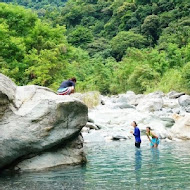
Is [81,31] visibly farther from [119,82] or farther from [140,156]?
[140,156]

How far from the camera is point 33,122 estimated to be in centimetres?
1086

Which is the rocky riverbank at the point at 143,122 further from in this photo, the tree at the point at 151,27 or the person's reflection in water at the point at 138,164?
the tree at the point at 151,27

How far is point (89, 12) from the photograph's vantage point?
120500mm

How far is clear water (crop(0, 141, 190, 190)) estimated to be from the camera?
30.1 feet

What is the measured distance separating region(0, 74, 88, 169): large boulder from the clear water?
2.41 feet

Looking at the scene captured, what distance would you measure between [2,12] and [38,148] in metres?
25.7

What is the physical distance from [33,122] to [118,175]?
9.34 ft

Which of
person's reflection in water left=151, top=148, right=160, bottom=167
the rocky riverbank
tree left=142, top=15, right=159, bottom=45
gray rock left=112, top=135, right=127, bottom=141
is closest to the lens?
person's reflection in water left=151, top=148, right=160, bottom=167

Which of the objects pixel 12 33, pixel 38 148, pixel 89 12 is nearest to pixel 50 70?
pixel 12 33

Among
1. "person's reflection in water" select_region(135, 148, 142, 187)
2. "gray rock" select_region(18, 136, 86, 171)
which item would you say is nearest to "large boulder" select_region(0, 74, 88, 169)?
"gray rock" select_region(18, 136, 86, 171)

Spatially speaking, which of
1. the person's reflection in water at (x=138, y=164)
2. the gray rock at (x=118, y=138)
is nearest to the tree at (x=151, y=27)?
the gray rock at (x=118, y=138)

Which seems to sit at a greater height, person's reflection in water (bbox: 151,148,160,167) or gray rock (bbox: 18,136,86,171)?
gray rock (bbox: 18,136,86,171)

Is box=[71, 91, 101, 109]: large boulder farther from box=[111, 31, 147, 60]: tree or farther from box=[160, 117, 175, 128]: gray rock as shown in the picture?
box=[111, 31, 147, 60]: tree

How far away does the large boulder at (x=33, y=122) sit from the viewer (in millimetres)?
10602
